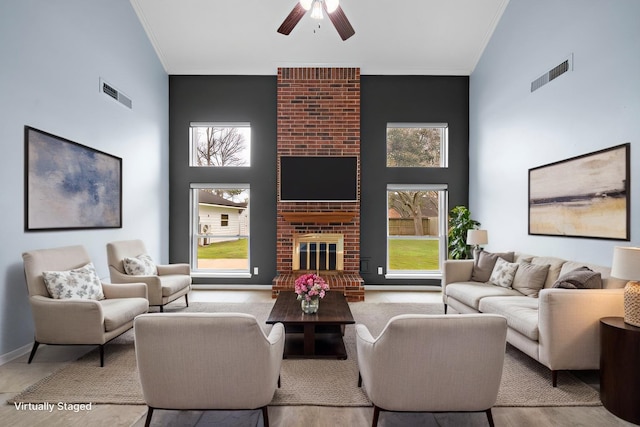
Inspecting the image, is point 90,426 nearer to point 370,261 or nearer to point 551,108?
point 370,261

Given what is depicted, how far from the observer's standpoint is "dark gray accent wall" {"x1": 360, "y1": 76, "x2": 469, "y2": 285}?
5977 mm

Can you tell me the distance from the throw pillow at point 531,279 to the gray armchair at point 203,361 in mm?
3030

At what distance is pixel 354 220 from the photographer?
5.81 m

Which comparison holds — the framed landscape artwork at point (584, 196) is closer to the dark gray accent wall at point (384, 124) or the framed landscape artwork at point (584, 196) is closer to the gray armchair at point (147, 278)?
the dark gray accent wall at point (384, 124)

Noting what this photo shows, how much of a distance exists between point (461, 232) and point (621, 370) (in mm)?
3356

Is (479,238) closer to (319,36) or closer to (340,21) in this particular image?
(340,21)

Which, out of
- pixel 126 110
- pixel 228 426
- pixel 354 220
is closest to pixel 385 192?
pixel 354 220

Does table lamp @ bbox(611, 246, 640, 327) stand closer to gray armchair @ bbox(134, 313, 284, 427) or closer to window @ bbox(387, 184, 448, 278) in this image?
gray armchair @ bbox(134, 313, 284, 427)

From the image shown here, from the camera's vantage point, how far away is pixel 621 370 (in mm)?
2191

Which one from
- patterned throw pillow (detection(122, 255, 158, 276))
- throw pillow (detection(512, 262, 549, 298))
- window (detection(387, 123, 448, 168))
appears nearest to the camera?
throw pillow (detection(512, 262, 549, 298))

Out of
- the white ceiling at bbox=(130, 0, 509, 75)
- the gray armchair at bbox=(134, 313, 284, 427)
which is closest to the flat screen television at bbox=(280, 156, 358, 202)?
the white ceiling at bbox=(130, 0, 509, 75)

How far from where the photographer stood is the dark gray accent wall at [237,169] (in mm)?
5977

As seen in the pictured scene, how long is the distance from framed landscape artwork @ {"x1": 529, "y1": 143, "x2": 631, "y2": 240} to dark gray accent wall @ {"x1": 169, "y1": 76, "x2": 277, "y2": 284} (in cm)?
393

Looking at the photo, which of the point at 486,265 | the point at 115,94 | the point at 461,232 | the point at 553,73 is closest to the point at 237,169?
the point at 115,94
